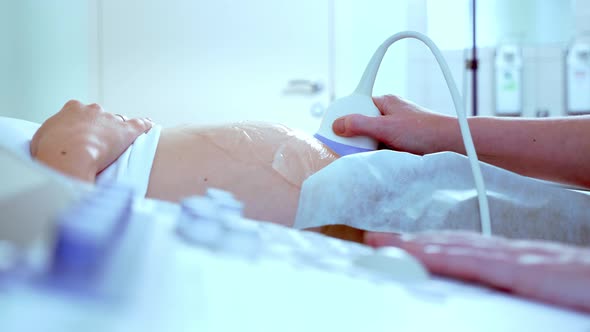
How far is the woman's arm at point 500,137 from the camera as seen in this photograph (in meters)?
0.72

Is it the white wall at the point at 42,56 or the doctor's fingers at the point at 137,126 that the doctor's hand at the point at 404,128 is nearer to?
the doctor's fingers at the point at 137,126

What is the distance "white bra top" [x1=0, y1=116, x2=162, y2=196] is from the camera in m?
0.65

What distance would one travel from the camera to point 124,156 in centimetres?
71

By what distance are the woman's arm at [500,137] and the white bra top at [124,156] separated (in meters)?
0.28

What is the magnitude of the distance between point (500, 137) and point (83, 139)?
0.56 metres

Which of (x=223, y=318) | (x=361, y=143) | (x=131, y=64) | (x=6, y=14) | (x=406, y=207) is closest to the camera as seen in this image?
(x=223, y=318)

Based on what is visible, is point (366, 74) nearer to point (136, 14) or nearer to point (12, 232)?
point (12, 232)

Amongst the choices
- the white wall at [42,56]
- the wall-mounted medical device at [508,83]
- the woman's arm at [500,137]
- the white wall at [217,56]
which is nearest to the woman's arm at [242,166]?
the woman's arm at [500,137]

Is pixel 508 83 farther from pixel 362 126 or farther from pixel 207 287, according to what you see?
pixel 207 287

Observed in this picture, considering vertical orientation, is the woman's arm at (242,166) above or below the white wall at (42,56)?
below

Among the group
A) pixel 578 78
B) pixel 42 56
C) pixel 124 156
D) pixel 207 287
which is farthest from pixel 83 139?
pixel 578 78

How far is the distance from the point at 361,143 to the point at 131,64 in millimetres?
1527

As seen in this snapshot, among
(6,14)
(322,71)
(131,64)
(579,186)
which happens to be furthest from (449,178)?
(131,64)

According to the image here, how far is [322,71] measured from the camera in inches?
85.6
